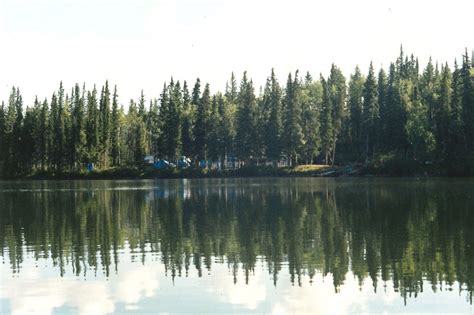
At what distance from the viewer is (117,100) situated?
17175 centimetres

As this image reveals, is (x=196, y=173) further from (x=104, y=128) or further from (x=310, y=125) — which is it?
(x=104, y=128)

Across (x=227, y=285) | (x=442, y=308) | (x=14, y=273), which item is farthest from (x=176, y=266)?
(x=442, y=308)

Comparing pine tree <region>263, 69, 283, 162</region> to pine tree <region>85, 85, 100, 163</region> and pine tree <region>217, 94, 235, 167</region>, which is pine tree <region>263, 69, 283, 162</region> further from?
pine tree <region>85, 85, 100, 163</region>

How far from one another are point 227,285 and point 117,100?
154814mm

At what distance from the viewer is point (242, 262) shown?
25250 mm

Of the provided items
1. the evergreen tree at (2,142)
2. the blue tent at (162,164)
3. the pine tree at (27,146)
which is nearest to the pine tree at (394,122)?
the blue tent at (162,164)

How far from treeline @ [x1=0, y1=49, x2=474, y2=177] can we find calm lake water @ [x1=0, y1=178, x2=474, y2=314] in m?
78.9

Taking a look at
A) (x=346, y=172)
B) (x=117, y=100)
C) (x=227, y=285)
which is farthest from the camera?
(x=117, y=100)

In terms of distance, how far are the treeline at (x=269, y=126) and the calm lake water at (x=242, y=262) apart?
78901 millimetres

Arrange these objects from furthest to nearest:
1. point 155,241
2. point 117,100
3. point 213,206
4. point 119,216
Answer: point 117,100 → point 213,206 → point 119,216 → point 155,241

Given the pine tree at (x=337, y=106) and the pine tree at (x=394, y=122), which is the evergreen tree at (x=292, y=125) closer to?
the pine tree at (x=337, y=106)

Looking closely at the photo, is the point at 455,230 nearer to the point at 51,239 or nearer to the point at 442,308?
the point at 442,308

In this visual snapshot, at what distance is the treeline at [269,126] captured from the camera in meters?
121

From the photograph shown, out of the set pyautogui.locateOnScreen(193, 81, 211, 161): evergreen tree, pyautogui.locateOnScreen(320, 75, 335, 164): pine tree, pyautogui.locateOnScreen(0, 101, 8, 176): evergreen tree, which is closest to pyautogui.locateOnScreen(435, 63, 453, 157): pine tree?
pyautogui.locateOnScreen(320, 75, 335, 164): pine tree
